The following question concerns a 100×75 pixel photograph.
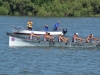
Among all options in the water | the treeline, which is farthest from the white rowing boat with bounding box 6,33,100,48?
the treeline

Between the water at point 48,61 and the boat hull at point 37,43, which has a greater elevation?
the boat hull at point 37,43

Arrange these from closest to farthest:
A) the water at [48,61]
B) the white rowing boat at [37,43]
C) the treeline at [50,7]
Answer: the water at [48,61]
the white rowing boat at [37,43]
the treeline at [50,7]

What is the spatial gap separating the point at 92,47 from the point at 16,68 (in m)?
12.0

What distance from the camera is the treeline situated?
104625 mm

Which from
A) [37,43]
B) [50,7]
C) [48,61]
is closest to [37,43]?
[37,43]

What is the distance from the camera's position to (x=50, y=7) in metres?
110

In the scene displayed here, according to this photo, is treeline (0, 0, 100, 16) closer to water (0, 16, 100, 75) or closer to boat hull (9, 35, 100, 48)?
water (0, 16, 100, 75)

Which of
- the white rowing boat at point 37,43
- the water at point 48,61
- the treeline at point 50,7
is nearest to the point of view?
the water at point 48,61

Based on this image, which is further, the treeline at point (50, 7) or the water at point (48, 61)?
the treeline at point (50, 7)

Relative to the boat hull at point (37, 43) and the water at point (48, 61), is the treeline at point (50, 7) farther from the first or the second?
the boat hull at point (37, 43)

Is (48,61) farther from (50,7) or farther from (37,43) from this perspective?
(50,7)

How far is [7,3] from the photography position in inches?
4119

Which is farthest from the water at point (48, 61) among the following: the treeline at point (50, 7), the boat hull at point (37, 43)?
the treeline at point (50, 7)

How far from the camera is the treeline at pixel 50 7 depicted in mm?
104625
